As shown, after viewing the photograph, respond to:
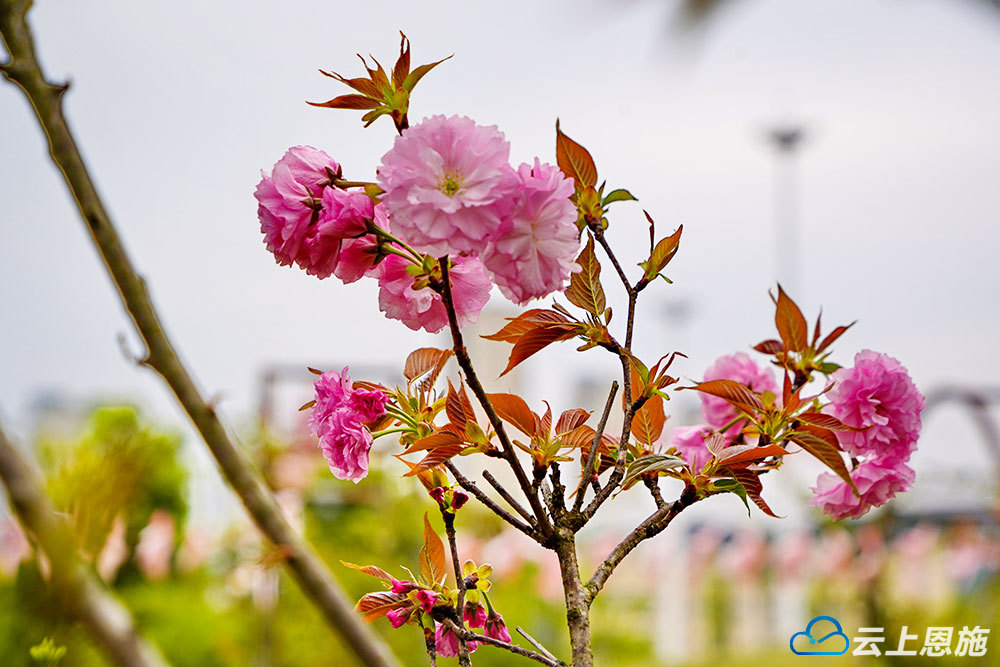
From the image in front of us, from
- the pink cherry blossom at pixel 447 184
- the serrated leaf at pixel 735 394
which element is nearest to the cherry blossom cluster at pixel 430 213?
the pink cherry blossom at pixel 447 184

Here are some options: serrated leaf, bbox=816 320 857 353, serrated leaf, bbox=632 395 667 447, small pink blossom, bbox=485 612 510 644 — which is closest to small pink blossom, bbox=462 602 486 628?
small pink blossom, bbox=485 612 510 644

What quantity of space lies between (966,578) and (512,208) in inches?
150

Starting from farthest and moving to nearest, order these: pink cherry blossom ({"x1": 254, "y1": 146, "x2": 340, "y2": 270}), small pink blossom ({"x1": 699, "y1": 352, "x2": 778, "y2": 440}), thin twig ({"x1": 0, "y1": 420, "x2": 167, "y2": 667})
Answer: small pink blossom ({"x1": 699, "y1": 352, "x2": 778, "y2": 440}), pink cherry blossom ({"x1": 254, "y1": 146, "x2": 340, "y2": 270}), thin twig ({"x1": 0, "y1": 420, "x2": 167, "y2": 667})

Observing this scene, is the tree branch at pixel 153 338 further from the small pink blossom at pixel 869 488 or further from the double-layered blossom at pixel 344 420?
the small pink blossom at pixel 869 488

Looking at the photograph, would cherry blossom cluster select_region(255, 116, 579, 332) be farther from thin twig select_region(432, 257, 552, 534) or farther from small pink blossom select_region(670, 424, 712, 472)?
small pink blossom select_region(670, 424, 712, 472)

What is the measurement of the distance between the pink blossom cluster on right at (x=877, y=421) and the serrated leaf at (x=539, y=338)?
142 millimetres

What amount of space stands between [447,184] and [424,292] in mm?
75

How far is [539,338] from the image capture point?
0.39m

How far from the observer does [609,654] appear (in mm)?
3684

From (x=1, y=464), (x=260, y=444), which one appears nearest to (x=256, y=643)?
(x=260, y=444)

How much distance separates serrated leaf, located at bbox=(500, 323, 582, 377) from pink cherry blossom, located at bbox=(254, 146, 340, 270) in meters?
0.10

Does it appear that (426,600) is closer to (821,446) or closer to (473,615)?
(473,615)

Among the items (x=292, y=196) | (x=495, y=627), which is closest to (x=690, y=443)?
(x=495, y=627)

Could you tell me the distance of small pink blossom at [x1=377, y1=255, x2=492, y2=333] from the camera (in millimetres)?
381
